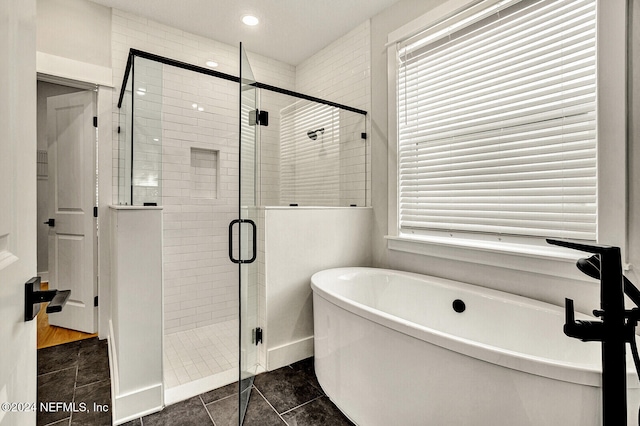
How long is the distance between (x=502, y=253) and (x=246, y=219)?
1.61m

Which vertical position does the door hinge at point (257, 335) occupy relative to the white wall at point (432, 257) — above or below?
below

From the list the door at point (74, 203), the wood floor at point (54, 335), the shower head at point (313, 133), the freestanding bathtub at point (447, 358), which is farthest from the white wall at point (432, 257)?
the wood floor at point (54, 335)

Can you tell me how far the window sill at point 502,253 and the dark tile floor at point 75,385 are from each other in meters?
2.27

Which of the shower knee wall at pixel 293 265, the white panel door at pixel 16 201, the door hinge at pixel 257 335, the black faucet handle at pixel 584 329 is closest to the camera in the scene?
the white panel door at pixel 16 201

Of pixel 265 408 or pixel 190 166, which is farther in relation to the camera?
pixel 190 166

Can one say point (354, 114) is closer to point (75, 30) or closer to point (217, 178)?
point (217, 178)

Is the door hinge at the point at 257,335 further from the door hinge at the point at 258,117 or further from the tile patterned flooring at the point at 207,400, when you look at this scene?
the door hinge at the point at 258,117

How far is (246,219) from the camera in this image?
72.1 inches

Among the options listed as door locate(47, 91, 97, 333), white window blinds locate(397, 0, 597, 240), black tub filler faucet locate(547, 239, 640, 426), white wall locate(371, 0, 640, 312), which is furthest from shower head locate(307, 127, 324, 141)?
black tub filler faucet locate(547, 239, 640, 426)

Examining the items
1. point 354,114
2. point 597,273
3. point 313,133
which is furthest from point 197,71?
point 597,273

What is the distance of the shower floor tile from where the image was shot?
2230 mm

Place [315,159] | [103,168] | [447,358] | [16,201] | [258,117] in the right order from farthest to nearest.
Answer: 1. [315,159]
2. [103,168]
3. [258,117]
4. [447,358]
5. [16,201]

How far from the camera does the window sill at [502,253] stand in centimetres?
169

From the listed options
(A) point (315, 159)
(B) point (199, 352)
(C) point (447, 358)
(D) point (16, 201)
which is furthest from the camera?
(A) point (315, 159)
